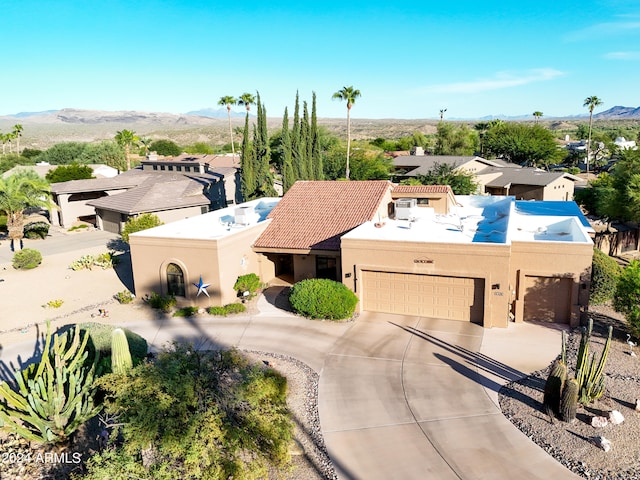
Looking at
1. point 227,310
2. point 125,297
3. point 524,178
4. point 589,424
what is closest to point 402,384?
point 589,424

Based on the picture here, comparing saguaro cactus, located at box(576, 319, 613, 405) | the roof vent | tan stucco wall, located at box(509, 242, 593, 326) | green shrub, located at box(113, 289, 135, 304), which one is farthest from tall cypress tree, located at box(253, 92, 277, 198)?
saguaro cactus, located at box(576, 319, 613, 405)

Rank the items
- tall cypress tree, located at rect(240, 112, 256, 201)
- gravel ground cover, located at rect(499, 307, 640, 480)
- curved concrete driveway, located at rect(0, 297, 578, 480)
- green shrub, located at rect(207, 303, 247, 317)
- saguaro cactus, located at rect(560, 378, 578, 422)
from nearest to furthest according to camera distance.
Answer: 1. gravel ground cover, located at rect(499, 307, 640, 480)
2. curved concrete driveway, located at rect(0, 297, 578, 480)
3. saguaro cactus, located at rect(560, 378, 578, 422)
4. green shrub, located at rect(207, 303, 247, 317)
5. tall cypress tree, located at rect(240, 112, 256, 201)

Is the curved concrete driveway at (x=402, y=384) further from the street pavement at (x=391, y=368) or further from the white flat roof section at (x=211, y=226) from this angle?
the white flat roof section at (x=211, y=226)

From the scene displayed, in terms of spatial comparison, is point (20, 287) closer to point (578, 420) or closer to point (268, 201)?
point (268, 201)

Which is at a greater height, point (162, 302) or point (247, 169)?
point (247, 169)

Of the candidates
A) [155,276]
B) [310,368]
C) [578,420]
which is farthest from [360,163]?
[578,420]

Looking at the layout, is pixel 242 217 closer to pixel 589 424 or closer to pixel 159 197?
pixel 159 197

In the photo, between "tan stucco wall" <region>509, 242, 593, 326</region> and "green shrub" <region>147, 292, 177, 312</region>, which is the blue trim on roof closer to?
"tan stucco wall" <region>509, 242, 593, 326</region>
